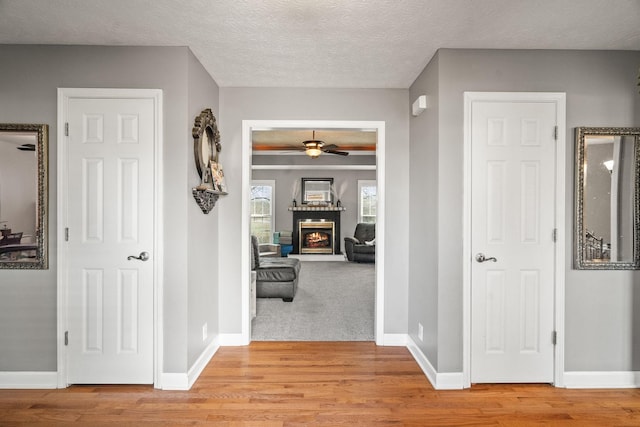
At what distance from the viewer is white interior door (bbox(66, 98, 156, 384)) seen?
2.56 metres

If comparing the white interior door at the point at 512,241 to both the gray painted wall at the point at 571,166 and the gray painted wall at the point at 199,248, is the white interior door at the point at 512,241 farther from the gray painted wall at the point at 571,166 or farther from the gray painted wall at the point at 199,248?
the gray painted wall at the point at 199,248

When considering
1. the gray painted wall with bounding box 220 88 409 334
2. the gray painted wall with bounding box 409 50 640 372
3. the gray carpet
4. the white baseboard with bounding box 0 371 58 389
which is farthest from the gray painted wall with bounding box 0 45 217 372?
the gray painted wall with bounding box 409 50 640 372

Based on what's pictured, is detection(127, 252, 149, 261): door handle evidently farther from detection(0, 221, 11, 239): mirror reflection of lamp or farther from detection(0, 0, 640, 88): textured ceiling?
detection(0, 0, 640, 88): textured ceiling

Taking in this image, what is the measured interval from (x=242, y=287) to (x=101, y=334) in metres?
1.21

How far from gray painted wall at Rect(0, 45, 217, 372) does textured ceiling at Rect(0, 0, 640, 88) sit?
0.12 meters

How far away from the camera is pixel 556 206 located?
2.63 m

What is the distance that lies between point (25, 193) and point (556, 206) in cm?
398

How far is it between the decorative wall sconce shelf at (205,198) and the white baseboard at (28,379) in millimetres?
1639

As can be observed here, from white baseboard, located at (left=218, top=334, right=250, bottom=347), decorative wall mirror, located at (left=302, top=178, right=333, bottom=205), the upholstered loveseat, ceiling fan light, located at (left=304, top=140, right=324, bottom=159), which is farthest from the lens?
decorative wall mirror, located at (left=302, top=178, right=333, bottom=205)

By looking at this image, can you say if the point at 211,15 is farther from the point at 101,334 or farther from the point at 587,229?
the point at 587,229

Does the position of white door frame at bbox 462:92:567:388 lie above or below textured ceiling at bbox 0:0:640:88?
below

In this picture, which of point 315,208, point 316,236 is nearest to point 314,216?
point 315,208

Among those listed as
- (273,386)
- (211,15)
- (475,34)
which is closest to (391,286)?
(273,386)

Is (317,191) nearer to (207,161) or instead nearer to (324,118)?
(324,118)
